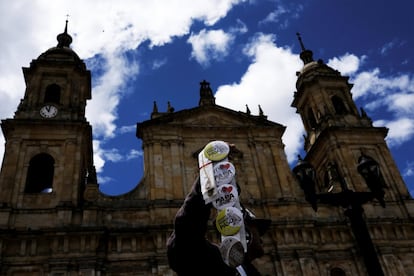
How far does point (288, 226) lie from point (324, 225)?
6.09 feet

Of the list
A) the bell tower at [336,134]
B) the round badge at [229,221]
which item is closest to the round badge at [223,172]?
A: the round badge at [229,221]

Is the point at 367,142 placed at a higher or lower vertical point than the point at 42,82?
lower

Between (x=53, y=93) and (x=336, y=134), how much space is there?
15.9 m

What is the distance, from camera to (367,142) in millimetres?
23547

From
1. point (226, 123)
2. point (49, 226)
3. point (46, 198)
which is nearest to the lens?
point (49, 226)

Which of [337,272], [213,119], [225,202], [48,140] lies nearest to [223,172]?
[225,202]

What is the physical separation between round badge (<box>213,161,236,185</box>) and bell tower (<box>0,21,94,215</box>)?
1540 centimetres

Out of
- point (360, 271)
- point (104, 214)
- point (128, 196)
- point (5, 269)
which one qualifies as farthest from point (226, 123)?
point (5, 269)

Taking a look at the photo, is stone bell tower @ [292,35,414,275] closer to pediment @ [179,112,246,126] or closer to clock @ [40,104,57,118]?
pediment @ [179,112,246,126]

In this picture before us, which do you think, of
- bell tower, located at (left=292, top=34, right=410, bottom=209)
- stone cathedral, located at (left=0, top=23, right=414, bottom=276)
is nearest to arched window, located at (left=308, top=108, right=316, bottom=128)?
bell tower, located at (left=292, top=34, right=410, bottom=209)

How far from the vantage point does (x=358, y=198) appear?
816cm

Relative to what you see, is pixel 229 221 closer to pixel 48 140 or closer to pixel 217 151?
pixel 217 151

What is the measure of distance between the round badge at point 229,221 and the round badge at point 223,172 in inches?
10.8

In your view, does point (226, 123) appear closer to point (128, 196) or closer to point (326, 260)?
point (128, 196)
